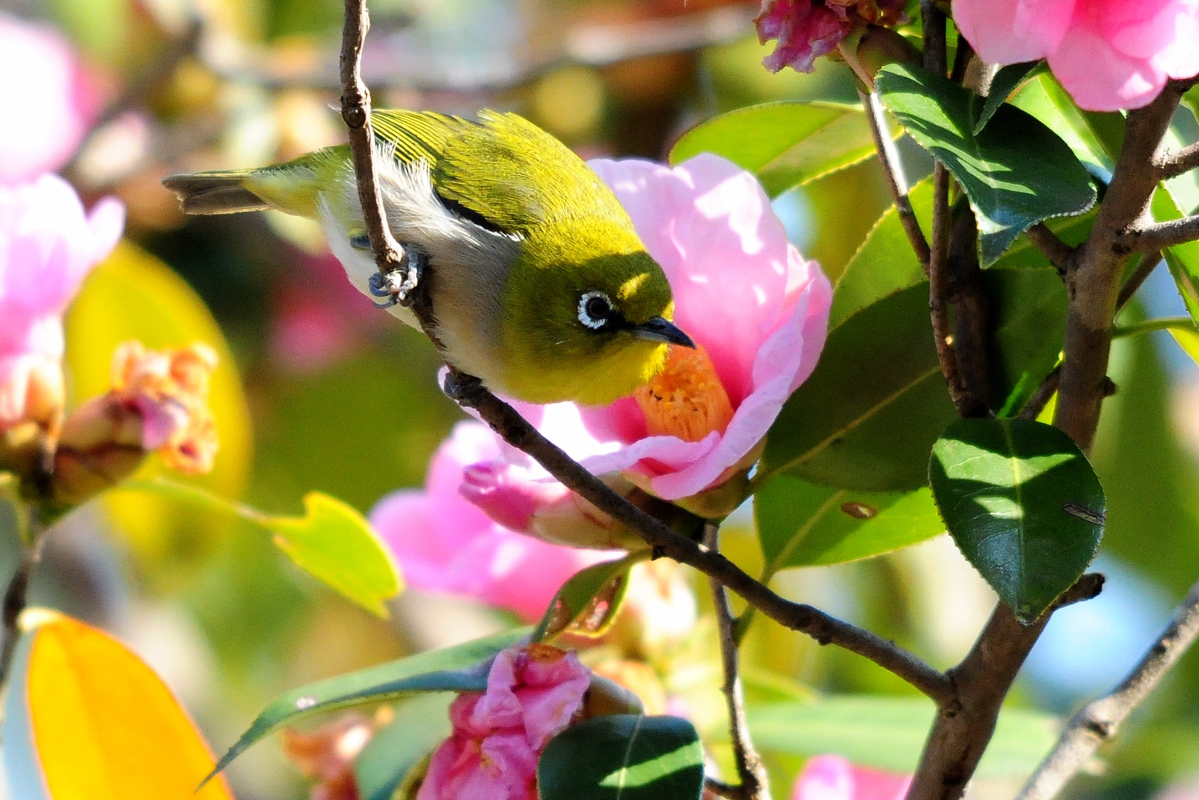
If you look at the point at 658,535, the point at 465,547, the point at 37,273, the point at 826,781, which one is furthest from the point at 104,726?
the point at 826,781

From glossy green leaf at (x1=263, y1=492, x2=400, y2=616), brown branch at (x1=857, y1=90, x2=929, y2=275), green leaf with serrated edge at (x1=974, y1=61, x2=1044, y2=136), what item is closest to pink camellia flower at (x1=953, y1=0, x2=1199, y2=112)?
green leaf with serrated edge at (x1=974, y1=61, x2=1044, y2=136)

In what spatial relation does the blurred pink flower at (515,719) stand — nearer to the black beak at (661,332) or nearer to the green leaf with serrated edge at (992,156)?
the black beak at (661,332)

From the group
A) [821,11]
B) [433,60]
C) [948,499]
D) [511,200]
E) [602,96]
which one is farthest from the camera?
[433,60]

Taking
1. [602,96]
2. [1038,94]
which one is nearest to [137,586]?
[602,96]

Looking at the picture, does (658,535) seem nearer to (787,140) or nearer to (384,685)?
(384,685)

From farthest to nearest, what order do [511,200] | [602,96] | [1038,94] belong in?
[602,96], [511,200], [1038,94]

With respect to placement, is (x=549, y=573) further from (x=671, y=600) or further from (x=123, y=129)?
(x=123, y=129)

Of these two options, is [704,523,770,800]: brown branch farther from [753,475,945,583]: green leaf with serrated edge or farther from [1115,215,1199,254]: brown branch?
[1115,215,1199,254]: brown branch
